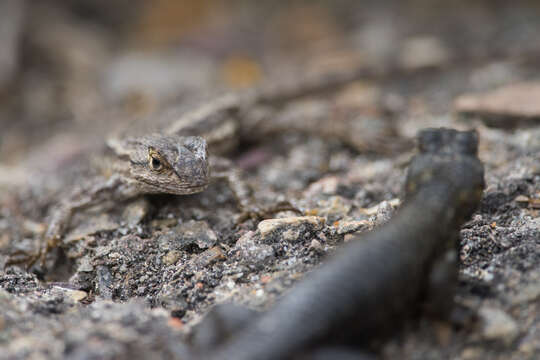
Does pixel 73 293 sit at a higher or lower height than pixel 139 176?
lower

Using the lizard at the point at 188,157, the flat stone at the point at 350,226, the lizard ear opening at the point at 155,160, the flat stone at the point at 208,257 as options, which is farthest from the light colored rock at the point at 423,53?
the flat stone at the point at 208,257

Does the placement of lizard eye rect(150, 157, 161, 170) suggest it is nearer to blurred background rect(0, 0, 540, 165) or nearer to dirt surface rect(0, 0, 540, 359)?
dirt surface rect(0, 0, 540, 359)

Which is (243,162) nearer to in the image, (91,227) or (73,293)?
(91,227)

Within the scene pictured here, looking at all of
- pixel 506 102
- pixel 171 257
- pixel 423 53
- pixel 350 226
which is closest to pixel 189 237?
pixel 171 257

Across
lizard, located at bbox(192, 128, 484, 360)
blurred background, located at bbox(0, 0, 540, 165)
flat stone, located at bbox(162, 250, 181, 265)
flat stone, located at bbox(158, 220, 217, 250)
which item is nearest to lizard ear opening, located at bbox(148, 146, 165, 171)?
flat stone, located at bbox(158, 220, 217, 250)

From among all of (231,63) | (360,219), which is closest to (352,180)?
(360,219)
